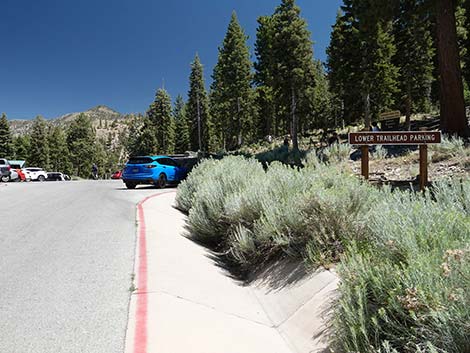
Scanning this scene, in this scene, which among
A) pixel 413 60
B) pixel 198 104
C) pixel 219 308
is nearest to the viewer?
pixel 219 308

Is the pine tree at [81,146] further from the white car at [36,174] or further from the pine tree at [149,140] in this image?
the white car at [36,174]

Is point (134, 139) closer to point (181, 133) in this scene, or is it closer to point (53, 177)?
point (181, 133)

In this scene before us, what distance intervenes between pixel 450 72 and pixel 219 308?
14.2 meters

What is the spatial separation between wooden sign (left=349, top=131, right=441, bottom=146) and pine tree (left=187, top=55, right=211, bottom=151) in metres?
61.3

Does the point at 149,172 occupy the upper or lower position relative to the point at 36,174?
upper

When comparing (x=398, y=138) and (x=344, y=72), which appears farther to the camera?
(x=344, y=72)

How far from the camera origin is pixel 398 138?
26.1 feet

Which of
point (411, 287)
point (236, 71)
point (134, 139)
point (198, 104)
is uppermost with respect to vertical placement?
point (236, 71)

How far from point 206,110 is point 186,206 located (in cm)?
6315

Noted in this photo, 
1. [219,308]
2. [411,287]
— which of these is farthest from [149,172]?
[411,287]

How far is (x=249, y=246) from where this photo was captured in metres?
5.83

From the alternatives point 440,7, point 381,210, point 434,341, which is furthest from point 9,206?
point 440,7

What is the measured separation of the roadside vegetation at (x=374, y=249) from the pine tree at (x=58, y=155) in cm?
10267

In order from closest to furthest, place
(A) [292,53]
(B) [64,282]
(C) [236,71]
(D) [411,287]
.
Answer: (D) [411,287], (B) [64,282], (A) [292,53], (C) [236,71]
